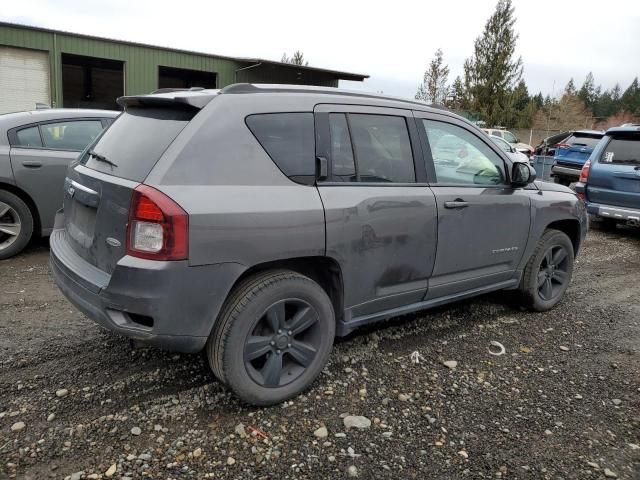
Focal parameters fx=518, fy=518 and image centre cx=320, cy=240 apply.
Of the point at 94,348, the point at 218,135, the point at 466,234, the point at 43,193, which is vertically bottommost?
the point at 94,348

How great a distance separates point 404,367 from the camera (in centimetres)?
355

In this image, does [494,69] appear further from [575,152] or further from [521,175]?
[521,175]

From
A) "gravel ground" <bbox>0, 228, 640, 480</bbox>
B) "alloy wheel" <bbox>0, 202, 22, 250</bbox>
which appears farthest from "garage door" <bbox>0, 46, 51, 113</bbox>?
"gravel ground" <bbox>0, 228, 640, 480</bbox>

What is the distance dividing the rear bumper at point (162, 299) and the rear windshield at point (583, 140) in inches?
511

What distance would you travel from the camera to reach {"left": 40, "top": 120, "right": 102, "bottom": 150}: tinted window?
5766mm

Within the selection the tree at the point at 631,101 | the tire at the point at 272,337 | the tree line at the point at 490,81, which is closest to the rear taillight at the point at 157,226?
the tire at the point at 272,337

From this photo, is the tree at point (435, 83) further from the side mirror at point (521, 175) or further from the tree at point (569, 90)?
the side mirror at point (521, 175)

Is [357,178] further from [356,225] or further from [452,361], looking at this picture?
[452,361]

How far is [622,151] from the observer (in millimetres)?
8102

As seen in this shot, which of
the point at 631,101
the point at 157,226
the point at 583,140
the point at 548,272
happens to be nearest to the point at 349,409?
the point at 157,226

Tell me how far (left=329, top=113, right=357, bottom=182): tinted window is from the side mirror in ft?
5.29

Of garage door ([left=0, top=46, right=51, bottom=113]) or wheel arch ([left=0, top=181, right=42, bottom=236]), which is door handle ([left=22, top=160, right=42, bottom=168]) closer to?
wheel arch ([left=0, top=181, right=42, bottom=236])

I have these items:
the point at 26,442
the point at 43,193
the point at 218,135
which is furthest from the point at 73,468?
the point at 43,193

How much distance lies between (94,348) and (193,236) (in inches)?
63.3
